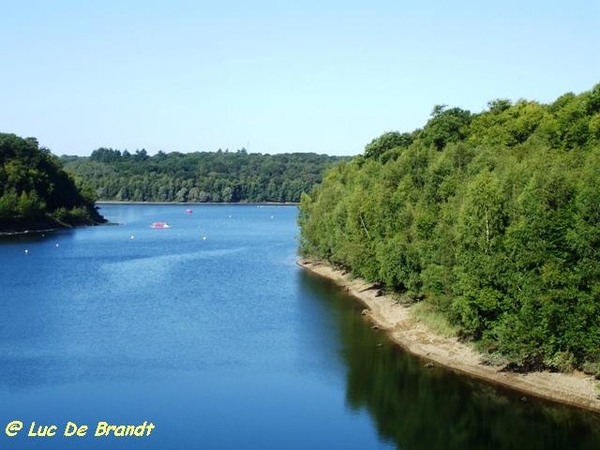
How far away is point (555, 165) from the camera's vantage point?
39719 millimetres

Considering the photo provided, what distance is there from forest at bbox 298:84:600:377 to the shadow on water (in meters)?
2.97

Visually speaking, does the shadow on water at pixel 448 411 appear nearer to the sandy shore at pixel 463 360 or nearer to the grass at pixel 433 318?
the sandy shore at pixel 463 360

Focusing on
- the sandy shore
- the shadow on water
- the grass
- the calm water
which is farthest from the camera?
the grass

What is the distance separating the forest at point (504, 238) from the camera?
121ft

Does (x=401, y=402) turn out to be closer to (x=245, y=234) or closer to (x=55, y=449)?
(x=55, y=449)

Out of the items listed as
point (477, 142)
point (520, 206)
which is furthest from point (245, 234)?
point (520, 206)

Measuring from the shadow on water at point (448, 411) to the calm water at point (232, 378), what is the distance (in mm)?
92

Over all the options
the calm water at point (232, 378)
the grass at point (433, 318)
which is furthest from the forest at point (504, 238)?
the calm water at point (232, 378)

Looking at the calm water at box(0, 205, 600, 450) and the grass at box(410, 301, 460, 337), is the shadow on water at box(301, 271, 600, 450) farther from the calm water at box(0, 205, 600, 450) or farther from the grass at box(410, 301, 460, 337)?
the grass at box(410, 301, 460, 337)

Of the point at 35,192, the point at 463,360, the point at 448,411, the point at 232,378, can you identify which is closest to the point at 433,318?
the point at 463,360

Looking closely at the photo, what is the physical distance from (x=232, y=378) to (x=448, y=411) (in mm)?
11769

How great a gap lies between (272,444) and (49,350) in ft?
66.7

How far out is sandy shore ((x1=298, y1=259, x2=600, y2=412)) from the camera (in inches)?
1435

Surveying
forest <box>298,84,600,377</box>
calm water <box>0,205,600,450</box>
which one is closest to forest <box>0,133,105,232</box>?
calm water <box>0,205,600,450</box>
